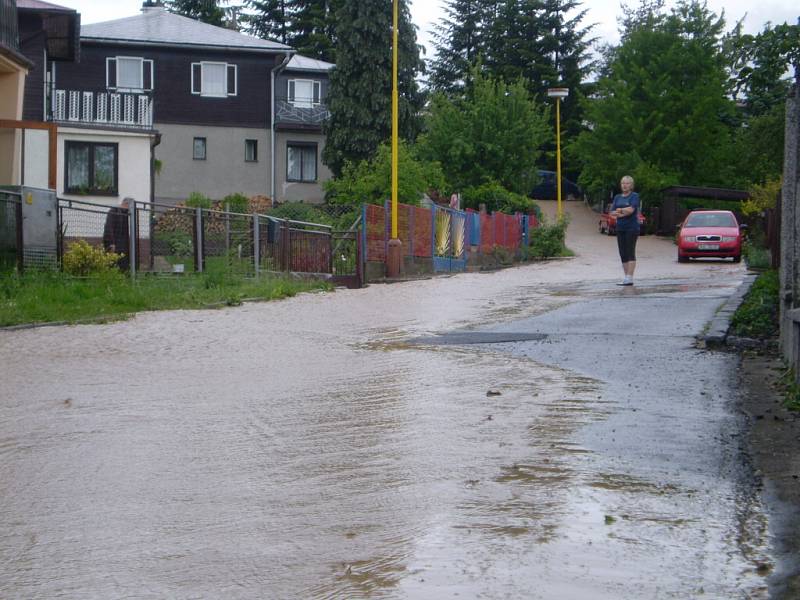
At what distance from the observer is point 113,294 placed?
16.6 meters

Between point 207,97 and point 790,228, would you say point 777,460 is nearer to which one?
point 790,228

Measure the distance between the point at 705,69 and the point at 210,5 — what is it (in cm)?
2984

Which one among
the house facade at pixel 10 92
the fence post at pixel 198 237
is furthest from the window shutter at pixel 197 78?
the fence post at pixel 198 237

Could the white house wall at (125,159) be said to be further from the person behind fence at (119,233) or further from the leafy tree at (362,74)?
the leafy tree at (362,74)

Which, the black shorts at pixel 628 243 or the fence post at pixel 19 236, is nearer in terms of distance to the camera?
the fence post at pixel 19 236

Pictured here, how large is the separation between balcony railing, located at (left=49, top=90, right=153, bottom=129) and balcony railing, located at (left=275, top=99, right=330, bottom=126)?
1574cm

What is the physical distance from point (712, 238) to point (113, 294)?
68.6ft

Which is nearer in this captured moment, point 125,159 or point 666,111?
point 125,159

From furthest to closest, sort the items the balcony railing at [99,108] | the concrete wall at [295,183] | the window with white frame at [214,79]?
1. the concrete wall at [295,183]
2. the window with white frame at [214,79]
3. the balcony railing at [99,108]

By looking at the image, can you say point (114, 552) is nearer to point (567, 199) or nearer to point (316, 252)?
point (316, 252)

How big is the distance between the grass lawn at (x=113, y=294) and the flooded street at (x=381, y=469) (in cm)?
267

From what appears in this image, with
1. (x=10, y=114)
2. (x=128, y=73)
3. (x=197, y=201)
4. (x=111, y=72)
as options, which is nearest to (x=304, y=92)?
(x=128, y=73)

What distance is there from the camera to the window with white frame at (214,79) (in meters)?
50.6

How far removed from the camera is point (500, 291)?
63.8 ft
